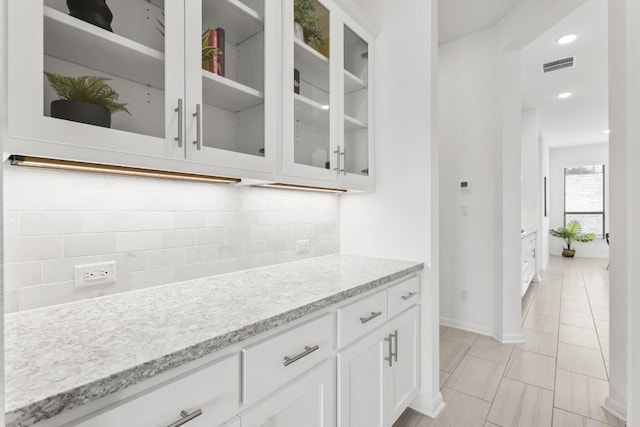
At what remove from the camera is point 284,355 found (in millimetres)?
979

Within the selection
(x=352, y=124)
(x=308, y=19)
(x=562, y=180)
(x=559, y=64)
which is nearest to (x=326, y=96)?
(x=352, y=124)

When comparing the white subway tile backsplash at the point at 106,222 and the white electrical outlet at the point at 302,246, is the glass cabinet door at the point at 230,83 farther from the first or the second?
the white electrical outlet at the point at 302,246

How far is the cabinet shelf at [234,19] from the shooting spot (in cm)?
121

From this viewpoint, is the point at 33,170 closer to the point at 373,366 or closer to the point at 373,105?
the point at 373,366

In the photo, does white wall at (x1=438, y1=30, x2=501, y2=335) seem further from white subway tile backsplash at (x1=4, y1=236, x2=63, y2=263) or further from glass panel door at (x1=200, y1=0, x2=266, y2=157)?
white subway tile backsplash at (x1=4, y1=236, x2=63, y2=263)

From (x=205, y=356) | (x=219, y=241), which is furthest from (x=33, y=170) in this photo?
(x=205, y=356)

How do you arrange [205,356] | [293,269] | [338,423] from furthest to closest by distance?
[293,269], [338,423], [205,356]

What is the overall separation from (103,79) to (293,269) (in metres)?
1.15

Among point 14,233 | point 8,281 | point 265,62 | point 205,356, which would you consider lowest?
point 205,356

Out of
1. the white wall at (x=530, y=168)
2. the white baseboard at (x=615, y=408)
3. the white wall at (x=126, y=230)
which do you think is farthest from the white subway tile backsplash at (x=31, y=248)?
the white wall at (x=530, y=168)

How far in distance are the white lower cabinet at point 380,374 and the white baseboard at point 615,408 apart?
3.89 ft

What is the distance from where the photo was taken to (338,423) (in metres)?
1.19

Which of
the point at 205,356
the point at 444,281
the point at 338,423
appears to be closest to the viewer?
the point at 205,356

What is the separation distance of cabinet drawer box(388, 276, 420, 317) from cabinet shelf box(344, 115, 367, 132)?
956 mm
